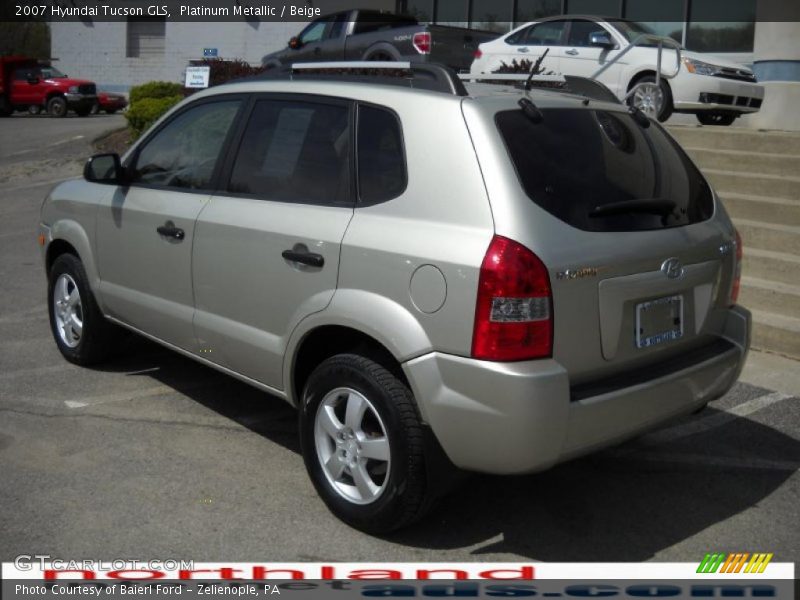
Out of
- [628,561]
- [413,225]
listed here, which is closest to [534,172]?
[413,225]

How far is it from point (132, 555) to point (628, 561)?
2.00 meters

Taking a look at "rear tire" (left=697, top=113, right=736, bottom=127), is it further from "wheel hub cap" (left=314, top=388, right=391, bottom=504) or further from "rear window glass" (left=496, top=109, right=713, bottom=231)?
"wheel hub cap" (left=314, top=388, right=391, bottom=504)

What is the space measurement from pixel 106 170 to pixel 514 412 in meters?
3.16

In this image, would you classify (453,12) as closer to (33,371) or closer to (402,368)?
(33,371)

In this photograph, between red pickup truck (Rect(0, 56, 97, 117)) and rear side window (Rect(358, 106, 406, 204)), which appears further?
red pickup truck (Rect(0, 56, 97, 117))

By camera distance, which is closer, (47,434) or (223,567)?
(223,567)

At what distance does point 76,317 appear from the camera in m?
6.27

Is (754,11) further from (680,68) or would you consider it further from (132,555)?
(132,555)

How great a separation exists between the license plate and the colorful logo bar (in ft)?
2.98

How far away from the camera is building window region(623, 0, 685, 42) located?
17500 millimetres

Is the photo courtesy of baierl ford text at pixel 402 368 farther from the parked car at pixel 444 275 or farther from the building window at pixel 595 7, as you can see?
the building window at pixel 595 7

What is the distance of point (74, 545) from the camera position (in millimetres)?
3951

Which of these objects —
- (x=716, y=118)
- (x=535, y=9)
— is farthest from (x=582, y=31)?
(x=535, y=9)

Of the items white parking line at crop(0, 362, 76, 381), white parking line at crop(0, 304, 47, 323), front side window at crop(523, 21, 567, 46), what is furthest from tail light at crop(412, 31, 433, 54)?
white parking line at crop(0, 362, 76, 381)
